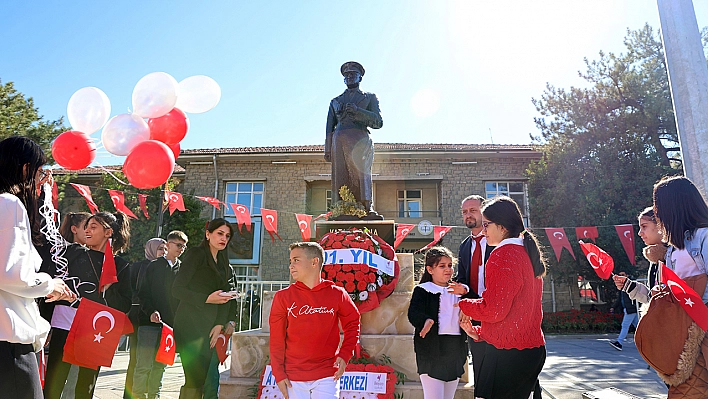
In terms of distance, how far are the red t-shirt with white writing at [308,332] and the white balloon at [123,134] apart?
2619 millimetres

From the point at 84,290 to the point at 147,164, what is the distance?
55.3 inches

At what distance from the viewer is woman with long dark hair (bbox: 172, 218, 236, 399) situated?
298 centimetres

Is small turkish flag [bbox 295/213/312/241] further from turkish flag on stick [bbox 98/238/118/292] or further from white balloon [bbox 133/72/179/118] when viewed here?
turkish flag on stick [bbox 98/238/118/292]

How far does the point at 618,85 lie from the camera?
55.0 ft

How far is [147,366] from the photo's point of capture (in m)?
3.90

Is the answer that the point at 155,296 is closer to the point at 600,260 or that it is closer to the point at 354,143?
the point at 354,143

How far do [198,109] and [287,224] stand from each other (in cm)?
1503

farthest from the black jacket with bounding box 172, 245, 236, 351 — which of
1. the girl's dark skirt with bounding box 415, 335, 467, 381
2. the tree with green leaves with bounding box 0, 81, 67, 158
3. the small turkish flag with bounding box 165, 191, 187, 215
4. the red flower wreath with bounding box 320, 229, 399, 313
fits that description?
the tree with green leaves with bounding box 0, 81, 67, 158

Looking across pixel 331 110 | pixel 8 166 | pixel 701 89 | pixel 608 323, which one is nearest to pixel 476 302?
pixel 8 166

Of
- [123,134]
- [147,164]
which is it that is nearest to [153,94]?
[123,134]

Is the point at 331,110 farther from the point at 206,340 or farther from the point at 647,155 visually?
the point at 647,155

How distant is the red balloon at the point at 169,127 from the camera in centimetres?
448

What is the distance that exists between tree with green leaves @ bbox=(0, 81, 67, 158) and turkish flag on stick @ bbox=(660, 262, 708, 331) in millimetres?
18224

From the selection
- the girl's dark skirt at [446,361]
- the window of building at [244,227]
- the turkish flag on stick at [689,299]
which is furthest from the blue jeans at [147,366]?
the window of building at [244,227]
